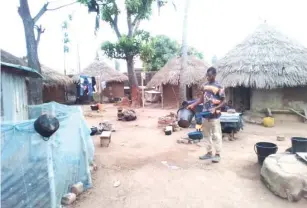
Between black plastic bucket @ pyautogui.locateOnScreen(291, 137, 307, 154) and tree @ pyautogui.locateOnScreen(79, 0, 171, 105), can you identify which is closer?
black plastic bucket @ pyautogui.locateOnScreen(291, 137, 307, 154)

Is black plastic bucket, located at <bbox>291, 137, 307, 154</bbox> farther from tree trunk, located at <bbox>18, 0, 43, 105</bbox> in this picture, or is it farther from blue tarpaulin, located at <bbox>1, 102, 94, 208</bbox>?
tree trunk, located at <bbox>18, 0, 43, 105</bbox>

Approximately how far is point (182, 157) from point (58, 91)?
1620 cm

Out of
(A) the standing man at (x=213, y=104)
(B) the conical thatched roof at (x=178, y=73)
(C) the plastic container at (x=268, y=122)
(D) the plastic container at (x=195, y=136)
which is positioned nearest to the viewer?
(A) the standing man at (x=213, y=104)

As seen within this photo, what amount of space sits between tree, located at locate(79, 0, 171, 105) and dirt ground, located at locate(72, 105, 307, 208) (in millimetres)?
10503

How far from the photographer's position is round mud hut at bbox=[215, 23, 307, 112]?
1010 cm

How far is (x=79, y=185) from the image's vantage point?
13.4 ft

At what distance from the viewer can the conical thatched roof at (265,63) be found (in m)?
10.1

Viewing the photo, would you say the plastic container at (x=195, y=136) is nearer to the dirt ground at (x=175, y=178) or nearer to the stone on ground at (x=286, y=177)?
the dirt ground at (x=175, y=178)

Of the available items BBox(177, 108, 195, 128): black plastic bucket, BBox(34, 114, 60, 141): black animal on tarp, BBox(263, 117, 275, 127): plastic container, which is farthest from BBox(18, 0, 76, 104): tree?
BBox(263, 117, 275, 127): plastic container

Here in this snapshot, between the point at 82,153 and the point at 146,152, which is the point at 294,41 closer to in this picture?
the point at 146,152

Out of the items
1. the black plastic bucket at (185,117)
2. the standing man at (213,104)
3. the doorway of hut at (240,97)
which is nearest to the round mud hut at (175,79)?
the doorway of hut at (240,97)

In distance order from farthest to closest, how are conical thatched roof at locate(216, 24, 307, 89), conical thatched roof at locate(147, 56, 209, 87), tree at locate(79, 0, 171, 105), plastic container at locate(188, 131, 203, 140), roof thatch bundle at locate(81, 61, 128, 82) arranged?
roof thatch bundle at locate(81, 61, 128, 82), tree at locate(79, 0, 171, 105), conical thatched roof at locate(147, 56, 209, 87), conical thatched roof at locate(216, 24, 307, 89), plastic container at locate(188, 131, 203, 140)

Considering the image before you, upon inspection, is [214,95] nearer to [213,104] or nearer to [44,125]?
[213,104]

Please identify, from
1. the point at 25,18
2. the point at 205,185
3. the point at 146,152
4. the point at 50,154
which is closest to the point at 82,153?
the point at 50,154
